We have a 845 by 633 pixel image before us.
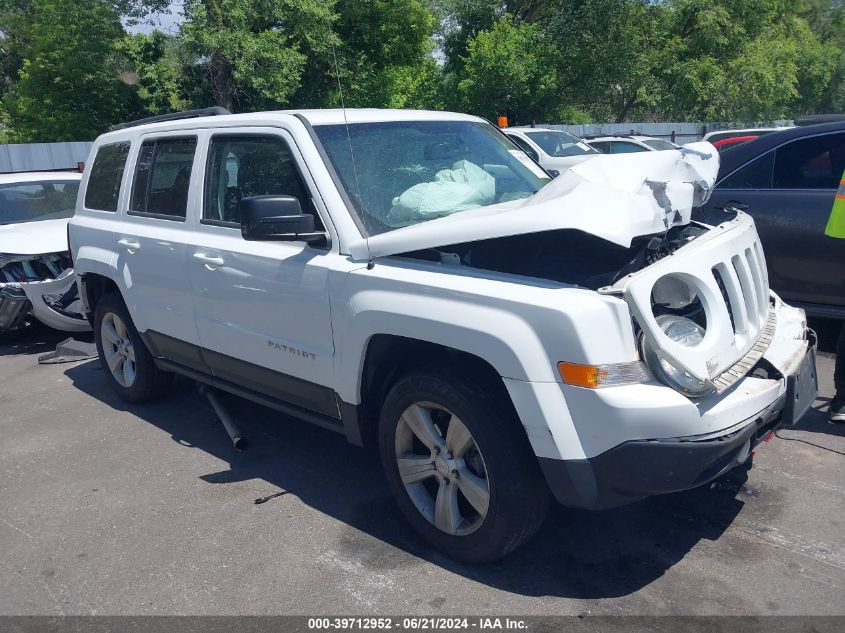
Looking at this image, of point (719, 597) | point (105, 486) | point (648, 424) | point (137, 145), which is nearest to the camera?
point (648, 424)

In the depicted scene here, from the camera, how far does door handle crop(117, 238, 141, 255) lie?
508 centimetres

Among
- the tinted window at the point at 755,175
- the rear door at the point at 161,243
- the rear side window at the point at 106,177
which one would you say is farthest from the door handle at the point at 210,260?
the tinted window at the point at 755,175

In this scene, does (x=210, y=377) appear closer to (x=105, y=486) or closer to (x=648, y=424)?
(x=105, y=486)

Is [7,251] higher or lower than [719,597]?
higher

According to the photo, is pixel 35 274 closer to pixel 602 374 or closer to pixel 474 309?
pixel 474 309

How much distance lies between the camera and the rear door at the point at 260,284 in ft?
12.6

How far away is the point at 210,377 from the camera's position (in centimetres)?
486

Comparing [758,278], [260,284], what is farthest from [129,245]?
[758,278]

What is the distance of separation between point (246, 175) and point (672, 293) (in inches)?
94.7

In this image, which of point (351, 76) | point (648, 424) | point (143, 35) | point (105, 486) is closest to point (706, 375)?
point (648, 424)

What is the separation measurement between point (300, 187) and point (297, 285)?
531 mm

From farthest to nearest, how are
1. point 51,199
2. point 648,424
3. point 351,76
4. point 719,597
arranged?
1. point 351,76
2. point 51,199
3. point 719,597
4. point 648,424

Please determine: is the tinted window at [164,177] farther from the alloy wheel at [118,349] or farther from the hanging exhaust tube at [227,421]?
the hanging exhaust tube at [227,421]

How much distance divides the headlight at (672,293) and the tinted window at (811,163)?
324 cm
